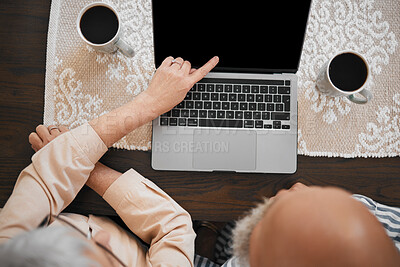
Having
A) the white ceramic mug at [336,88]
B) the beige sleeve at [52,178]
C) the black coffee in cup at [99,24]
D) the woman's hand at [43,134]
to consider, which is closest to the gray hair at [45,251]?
the beige sleeve at [52,178]

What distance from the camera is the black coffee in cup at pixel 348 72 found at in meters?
0.68

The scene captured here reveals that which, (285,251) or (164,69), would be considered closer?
(285,251)

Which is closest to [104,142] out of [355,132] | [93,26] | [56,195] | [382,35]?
[56,195]

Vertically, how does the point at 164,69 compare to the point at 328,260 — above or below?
above

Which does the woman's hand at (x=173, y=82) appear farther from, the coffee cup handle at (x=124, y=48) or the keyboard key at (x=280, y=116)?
the keyboard key at (x=280, y=116)

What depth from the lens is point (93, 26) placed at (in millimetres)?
688

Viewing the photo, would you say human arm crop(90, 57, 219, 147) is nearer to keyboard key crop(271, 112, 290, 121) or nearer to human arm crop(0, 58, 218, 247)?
human arm crop(0, 58, 218, 247)

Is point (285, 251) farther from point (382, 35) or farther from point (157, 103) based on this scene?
point (382, 35)

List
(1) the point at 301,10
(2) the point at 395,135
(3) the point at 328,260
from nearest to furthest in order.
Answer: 1. (3) the point at 328,260
2. (1) the point at 301,10
3. (2) the point at 395,135

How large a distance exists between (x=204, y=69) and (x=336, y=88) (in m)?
0.31

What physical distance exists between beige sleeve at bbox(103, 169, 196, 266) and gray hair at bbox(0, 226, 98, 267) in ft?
0.93

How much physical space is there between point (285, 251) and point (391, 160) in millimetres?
527

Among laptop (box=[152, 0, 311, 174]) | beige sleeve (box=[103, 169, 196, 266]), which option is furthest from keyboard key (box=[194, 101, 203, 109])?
beige sleeve (box=[103, 169, 196, 266])

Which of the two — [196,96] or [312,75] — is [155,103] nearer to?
[196,96]
